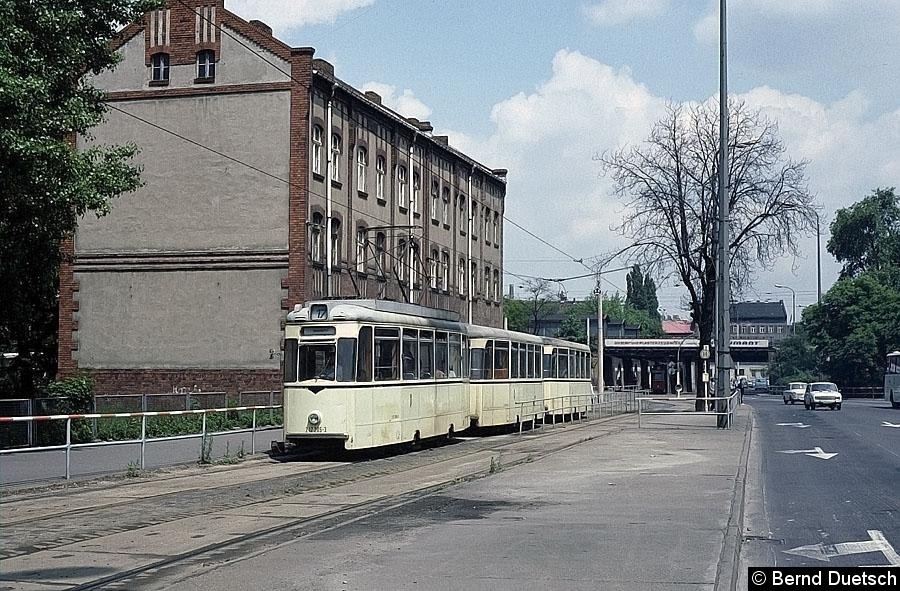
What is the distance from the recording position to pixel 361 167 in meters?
44.9

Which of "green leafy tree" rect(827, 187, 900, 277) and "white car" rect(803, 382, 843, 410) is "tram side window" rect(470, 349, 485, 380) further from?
"green leafy tree" rect(827, 187, 900, 277)

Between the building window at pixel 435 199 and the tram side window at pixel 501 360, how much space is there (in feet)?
67.3

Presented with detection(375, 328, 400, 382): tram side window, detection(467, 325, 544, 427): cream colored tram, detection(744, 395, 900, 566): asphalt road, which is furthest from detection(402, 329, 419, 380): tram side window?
detection(744, 395, 900, 566): asphalt road

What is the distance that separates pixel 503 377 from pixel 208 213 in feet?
43.1

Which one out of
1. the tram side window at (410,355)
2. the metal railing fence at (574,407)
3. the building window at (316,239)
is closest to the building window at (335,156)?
the building window at (316,239)

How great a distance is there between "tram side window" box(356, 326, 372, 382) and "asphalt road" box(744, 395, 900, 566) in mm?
7506

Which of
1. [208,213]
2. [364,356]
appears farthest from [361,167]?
[364,356]

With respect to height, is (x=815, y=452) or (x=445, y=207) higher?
(x=445, y=207)

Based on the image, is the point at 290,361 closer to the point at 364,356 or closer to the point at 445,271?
the point at 364,356

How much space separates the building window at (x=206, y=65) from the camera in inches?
1591

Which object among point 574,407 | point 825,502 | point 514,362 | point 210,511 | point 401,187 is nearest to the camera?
point 210,511

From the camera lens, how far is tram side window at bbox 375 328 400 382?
902 inches

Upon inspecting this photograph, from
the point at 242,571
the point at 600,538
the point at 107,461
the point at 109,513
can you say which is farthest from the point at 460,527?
the point at 107,461

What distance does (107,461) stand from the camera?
2197cm
